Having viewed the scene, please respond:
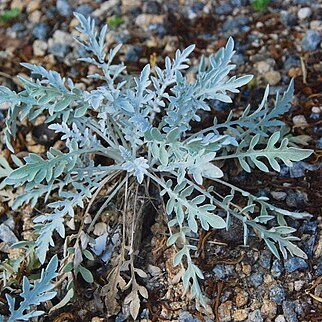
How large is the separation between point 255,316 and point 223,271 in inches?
6.6

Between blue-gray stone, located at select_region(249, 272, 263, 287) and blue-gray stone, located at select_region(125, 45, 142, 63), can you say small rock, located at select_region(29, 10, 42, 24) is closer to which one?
blue-gray stone, located at select_region(125, 45, 142, 63)

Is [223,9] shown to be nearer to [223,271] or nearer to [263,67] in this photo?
[263,67]

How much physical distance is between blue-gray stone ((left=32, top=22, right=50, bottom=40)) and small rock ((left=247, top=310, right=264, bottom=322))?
1.52 meters

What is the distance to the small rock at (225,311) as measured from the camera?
1.99 m

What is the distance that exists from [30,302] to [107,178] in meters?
0.49

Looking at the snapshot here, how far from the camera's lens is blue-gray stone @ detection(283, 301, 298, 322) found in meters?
1.97

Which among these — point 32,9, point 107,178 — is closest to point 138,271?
point 107,178

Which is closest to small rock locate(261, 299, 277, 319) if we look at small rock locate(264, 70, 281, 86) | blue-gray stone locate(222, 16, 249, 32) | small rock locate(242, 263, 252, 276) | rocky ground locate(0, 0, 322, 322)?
rocky ground locate(0, 0, 322, 322)

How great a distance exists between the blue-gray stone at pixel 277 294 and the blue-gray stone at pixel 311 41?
108cm

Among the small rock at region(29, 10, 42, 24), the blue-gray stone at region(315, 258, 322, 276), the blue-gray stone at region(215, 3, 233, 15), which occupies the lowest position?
the blue-gray stone at region(315, 258, 322, 276)

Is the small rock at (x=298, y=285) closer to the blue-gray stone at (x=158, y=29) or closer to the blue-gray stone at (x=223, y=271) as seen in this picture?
the blue-gray stone at (x=223, y=271)

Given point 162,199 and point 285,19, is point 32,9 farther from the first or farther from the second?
point 162,199

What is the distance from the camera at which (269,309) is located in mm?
1991

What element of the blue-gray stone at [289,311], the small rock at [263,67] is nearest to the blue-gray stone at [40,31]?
the small rock at [263,67]
